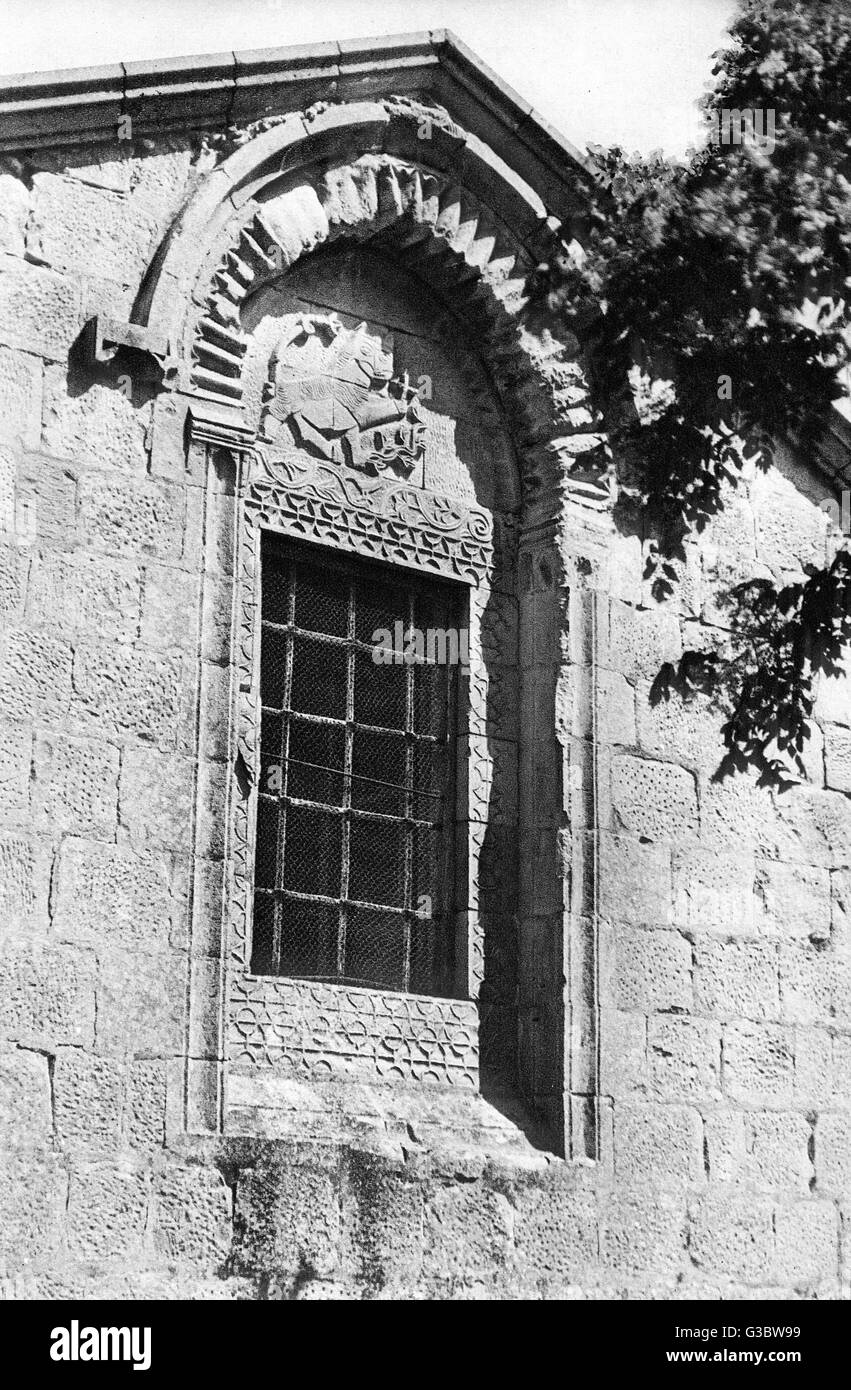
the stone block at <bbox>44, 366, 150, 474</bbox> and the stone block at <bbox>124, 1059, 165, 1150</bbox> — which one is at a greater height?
the stone block at <bbox>44, 366, 150, 474</bbox>

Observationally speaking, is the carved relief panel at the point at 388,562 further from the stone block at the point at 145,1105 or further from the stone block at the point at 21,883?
the stone block at the point at 21,883

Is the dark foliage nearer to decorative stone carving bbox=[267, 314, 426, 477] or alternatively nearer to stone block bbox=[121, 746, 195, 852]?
decorative stone carving bbox=[267, 314, 426, 477]

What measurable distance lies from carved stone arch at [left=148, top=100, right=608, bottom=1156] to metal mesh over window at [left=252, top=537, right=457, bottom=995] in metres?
0.14

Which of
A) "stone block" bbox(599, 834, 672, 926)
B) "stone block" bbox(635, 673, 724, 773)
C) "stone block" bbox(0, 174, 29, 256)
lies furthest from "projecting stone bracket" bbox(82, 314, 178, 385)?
"stone block" bbox(599, 834, 672, 926)

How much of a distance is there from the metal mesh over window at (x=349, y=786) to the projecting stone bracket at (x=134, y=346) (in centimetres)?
86

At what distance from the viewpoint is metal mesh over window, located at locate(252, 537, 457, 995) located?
814 cm

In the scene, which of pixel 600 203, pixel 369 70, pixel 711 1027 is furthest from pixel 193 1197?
pixel 369 70

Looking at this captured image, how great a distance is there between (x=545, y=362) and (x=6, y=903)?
3.56 m

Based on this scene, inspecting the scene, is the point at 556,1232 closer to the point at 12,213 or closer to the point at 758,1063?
the point at 758,1063

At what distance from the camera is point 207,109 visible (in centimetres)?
830

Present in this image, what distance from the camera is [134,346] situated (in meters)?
7.82

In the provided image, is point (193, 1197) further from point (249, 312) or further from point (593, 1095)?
point (249, 312)

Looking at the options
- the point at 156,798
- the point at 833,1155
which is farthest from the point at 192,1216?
the point at 833,1155

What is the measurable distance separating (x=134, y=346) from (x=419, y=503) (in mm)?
1582
